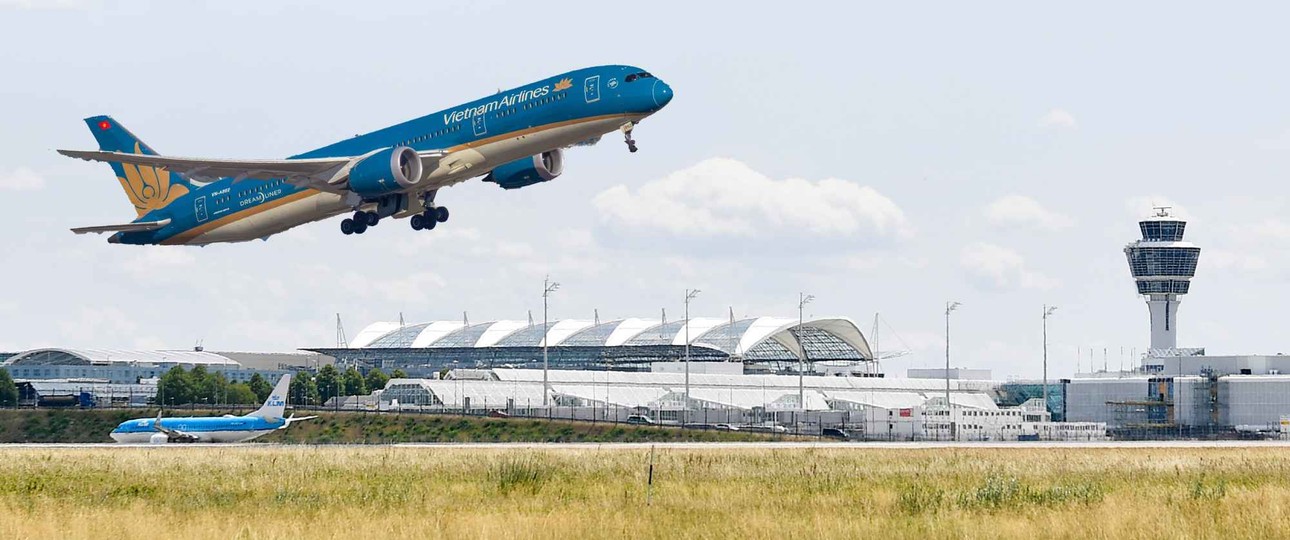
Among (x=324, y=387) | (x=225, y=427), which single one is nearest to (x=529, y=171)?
(x=225, y=427)

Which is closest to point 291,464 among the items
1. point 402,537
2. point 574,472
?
point 574,472

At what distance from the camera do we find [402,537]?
30.4 m

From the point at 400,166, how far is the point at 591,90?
9353 mm

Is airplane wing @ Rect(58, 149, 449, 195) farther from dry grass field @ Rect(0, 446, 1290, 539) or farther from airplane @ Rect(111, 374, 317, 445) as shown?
airplane @ Rect(111, 374, 317, 445)

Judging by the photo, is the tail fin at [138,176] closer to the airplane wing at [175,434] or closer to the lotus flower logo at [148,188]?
the lotus flower logo at [148,188]

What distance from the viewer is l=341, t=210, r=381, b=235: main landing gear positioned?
71688mm

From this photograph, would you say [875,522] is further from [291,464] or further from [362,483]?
[291,464]

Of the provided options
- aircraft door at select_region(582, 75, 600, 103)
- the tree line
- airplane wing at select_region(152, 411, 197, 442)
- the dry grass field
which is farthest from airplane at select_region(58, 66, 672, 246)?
the tree line

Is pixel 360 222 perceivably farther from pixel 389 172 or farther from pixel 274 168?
pixel 389 172

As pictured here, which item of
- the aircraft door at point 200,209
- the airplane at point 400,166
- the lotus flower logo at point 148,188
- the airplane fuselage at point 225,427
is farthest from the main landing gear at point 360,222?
the airplane fuselage at point 225,427

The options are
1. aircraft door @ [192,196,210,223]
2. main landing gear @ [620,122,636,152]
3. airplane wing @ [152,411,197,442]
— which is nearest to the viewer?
main landing gear @ [620,122,636,152]

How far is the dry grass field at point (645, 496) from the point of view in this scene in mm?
32875

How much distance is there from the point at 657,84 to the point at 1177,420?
123 metres

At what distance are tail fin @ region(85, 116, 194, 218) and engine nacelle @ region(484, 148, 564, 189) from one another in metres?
A: 16.8
